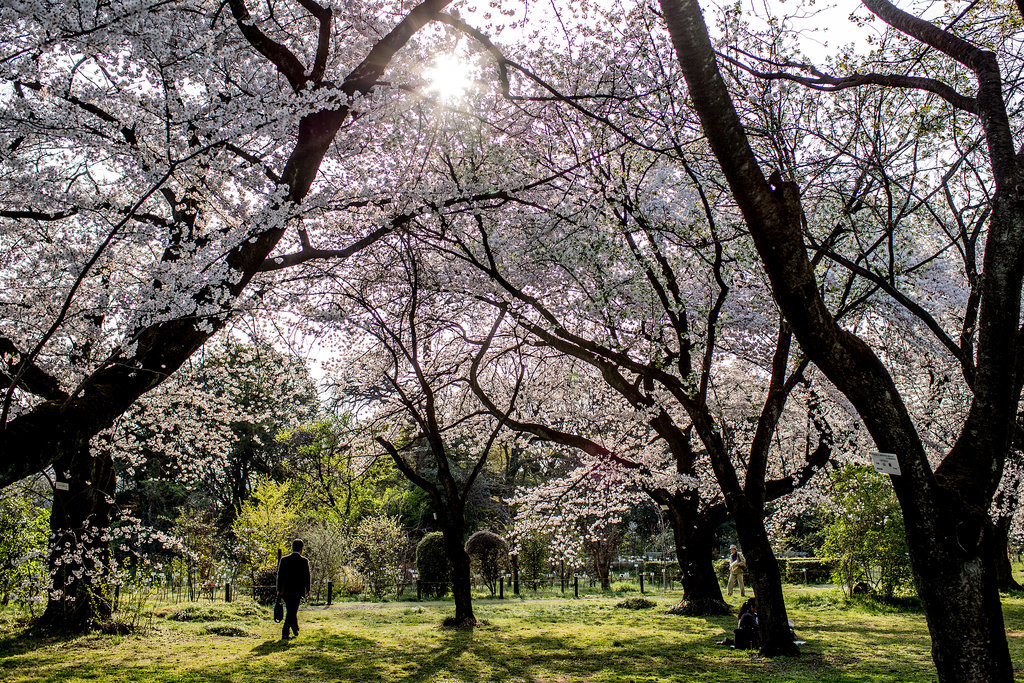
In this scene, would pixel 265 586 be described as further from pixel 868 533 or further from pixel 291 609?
pixel 868 533

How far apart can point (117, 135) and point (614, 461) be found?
9.58 meters

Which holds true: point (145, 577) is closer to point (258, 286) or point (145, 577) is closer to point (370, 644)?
point (370, 644)

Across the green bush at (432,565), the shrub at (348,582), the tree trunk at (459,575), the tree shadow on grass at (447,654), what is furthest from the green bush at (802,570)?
the tree shadow on grass at (447,654)

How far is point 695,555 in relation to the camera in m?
14.1

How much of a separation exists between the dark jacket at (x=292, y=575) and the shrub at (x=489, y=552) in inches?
378

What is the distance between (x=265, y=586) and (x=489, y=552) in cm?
688

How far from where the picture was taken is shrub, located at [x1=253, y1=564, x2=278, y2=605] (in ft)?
55.0

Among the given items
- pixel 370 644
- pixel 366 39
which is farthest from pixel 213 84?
pixel 370 644

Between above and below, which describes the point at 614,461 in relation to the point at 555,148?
below

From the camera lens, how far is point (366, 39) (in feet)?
27.1

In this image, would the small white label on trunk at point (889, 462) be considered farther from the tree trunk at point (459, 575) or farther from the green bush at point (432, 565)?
the green bush at point (432, 565)

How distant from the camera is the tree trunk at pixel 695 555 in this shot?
1375 centimetres

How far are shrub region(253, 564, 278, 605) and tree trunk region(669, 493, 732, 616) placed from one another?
34.7 ft

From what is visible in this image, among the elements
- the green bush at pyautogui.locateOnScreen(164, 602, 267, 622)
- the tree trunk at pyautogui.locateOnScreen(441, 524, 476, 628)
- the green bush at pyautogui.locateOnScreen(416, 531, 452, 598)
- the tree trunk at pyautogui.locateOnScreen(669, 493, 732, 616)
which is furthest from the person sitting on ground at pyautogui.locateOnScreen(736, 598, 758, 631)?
the green bush at pyautogui.locateOnScreen(416, 531, 452, 598)
